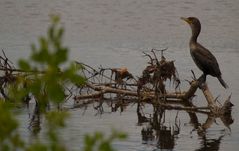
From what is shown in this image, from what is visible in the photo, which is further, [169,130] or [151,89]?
[151,89]

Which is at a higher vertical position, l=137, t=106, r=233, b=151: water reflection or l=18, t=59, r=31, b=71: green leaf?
l=18, t=59, r=31, b=71: green leaf

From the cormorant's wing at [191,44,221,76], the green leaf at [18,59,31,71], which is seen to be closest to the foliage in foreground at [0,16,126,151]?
the green leaf at [18,59,31,71]

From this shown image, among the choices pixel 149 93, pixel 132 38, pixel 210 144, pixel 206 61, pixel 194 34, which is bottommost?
pixel 210 144

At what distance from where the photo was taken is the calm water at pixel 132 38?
34.8 ft

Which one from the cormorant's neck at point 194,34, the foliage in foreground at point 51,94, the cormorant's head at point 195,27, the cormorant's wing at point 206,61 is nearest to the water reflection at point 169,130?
the cormorant's wing at point 206,61

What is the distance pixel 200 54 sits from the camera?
12477 mm

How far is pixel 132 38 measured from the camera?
698 inches

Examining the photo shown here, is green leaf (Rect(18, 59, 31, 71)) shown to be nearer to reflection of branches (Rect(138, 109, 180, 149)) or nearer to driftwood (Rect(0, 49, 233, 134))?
reflection of branches (Rect(138, 109, 180, 149))

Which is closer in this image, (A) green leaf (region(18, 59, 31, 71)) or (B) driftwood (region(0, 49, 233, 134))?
(A) green leaf (region(18, 59, 31, 71))

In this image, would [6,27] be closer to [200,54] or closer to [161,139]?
[200,54]

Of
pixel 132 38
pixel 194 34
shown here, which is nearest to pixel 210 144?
pixel 194 34

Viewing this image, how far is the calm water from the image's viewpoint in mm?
10617

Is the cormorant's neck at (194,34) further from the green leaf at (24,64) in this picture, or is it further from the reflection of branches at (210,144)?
the green leaf at (24,64)

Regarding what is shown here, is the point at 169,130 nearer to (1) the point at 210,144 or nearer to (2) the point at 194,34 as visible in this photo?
(1) the point at 210,144
